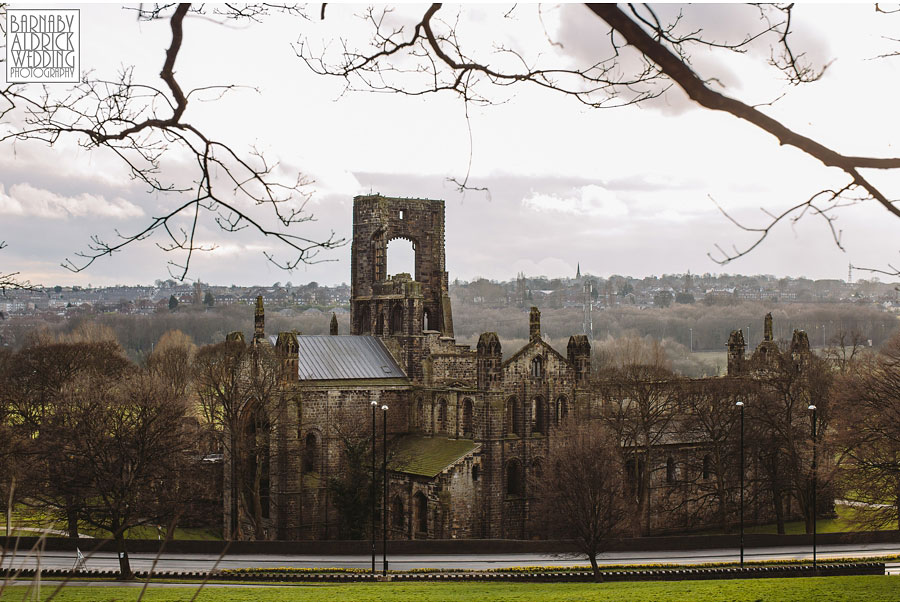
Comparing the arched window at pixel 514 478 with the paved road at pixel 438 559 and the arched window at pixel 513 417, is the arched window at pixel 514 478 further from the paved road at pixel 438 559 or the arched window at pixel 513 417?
the paved road at pixel 438 559

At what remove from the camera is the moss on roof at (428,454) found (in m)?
45.8

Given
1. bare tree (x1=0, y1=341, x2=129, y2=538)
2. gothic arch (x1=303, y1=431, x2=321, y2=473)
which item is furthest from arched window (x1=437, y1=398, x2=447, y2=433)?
bare tree (x1=0, y1=341, x2=129, y2=538)

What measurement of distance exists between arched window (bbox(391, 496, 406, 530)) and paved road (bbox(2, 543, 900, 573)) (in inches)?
180

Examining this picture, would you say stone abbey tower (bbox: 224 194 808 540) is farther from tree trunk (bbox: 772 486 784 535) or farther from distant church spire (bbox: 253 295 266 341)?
tree trunk (bbox: 772 486 784 535)

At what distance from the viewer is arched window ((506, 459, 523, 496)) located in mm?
47625

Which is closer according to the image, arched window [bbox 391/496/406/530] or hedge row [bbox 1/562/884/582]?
hedge row [bbox 1/562/884/582]

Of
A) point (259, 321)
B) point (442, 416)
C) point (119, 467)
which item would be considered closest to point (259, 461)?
point (259, 321)

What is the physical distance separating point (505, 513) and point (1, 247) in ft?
126

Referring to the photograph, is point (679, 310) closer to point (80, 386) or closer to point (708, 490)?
point (708, 490)

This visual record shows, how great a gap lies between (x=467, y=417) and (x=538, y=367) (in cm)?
443

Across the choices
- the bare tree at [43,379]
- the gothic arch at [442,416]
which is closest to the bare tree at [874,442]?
the gothic arch at [442,416]

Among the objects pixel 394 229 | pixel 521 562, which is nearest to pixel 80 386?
pixel 394 229

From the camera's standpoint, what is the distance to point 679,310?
12181 cm

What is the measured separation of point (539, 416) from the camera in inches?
1927
